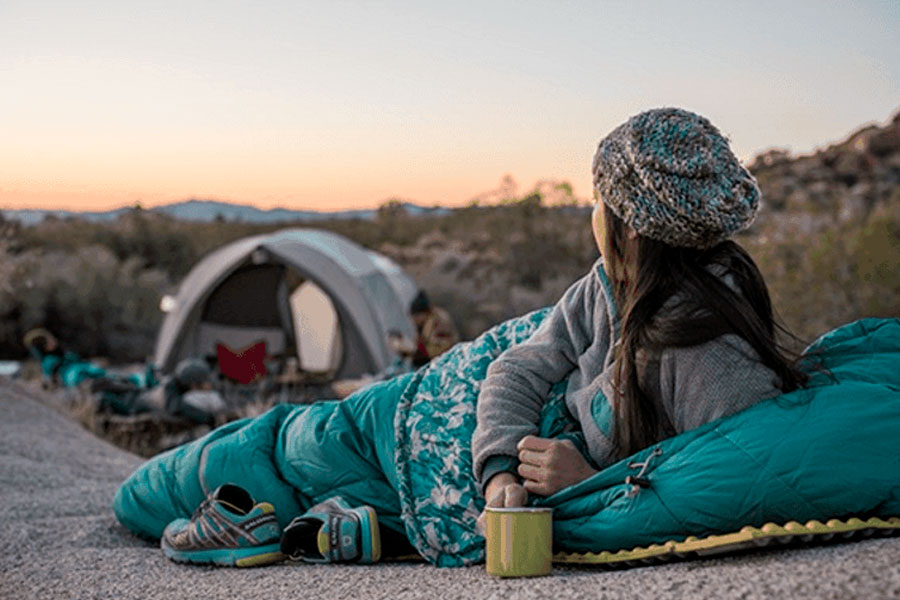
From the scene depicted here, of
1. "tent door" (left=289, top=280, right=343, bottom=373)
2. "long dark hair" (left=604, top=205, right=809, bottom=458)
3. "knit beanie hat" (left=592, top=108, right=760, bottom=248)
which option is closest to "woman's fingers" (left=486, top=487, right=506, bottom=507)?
"long dark hair" (left=604, top=205, right=809, bottom=458)

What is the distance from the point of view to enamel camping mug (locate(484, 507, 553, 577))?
2.48 meters

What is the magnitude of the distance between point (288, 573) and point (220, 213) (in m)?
40.5

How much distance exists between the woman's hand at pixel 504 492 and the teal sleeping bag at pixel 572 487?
0.30ft

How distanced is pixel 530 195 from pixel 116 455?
21.5 metres

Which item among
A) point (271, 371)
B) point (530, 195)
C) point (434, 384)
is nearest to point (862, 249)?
point (271, 371)

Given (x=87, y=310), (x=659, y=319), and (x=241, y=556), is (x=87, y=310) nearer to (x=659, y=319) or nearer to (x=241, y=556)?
(x=241, y=556)

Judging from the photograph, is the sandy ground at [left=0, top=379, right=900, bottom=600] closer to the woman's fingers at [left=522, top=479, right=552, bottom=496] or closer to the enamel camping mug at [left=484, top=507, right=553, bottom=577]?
the enamel camping mug at [left=484, top=507, right=553, bottom=577]

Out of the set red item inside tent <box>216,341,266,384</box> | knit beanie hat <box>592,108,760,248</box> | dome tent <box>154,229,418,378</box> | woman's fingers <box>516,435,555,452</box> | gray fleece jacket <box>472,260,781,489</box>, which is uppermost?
knit beanie hat <box>592,108,760,248</box>

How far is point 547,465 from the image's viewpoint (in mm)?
2656

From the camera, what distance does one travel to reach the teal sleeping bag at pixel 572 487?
238 cm

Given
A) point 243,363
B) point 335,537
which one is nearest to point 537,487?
point 335,537

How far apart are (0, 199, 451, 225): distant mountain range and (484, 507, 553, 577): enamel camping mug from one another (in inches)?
840

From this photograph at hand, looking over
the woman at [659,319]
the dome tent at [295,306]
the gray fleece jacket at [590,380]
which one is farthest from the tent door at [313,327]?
the woman at [659,319]

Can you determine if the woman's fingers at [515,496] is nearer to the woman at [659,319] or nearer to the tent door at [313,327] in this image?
the woman at [659,319]
